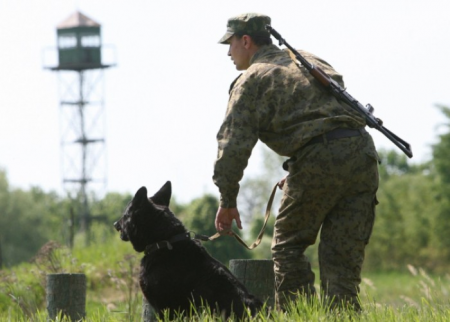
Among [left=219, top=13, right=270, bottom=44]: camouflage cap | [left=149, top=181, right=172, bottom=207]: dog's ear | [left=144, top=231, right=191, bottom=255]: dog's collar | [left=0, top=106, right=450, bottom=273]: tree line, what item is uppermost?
A: [left=219, top=13, right=270, bottom=44]: camouflage cap

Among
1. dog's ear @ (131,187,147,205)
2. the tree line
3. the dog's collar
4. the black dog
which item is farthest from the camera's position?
the tree line

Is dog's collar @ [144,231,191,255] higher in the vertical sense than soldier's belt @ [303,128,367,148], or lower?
lower

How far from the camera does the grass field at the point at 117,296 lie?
18.1 feet

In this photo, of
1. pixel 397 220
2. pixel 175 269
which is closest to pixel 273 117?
pixel 175 269

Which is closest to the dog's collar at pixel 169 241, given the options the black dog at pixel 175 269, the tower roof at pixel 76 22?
the black dog at pixel 175 269

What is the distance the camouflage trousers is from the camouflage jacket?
139 mm

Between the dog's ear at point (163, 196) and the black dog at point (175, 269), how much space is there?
59mm

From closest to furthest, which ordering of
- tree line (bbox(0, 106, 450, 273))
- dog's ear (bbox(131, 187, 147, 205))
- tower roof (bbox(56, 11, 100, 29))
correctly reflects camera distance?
dog's ear (bbox(131, 187, 147, 205)), tree line (bbox(0, 106, 450, 273)), tower roof (bbox(56, 11, 100, 29))

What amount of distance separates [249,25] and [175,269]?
1.90 metres

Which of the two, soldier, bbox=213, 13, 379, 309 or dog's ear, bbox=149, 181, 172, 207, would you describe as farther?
dog's ear, bbox=149, 181, 172, 207

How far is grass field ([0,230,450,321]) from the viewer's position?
18.1ft

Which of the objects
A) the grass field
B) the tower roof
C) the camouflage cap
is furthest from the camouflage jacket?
the tower roof

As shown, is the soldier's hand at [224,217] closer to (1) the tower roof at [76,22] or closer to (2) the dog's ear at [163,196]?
(2) the dog's ear at [163,196]

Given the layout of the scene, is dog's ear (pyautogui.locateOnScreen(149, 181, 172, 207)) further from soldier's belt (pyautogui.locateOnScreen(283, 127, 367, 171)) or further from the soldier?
soldier's belt (pyautogui.locateOnScreen(283, 127, 367, 171))
